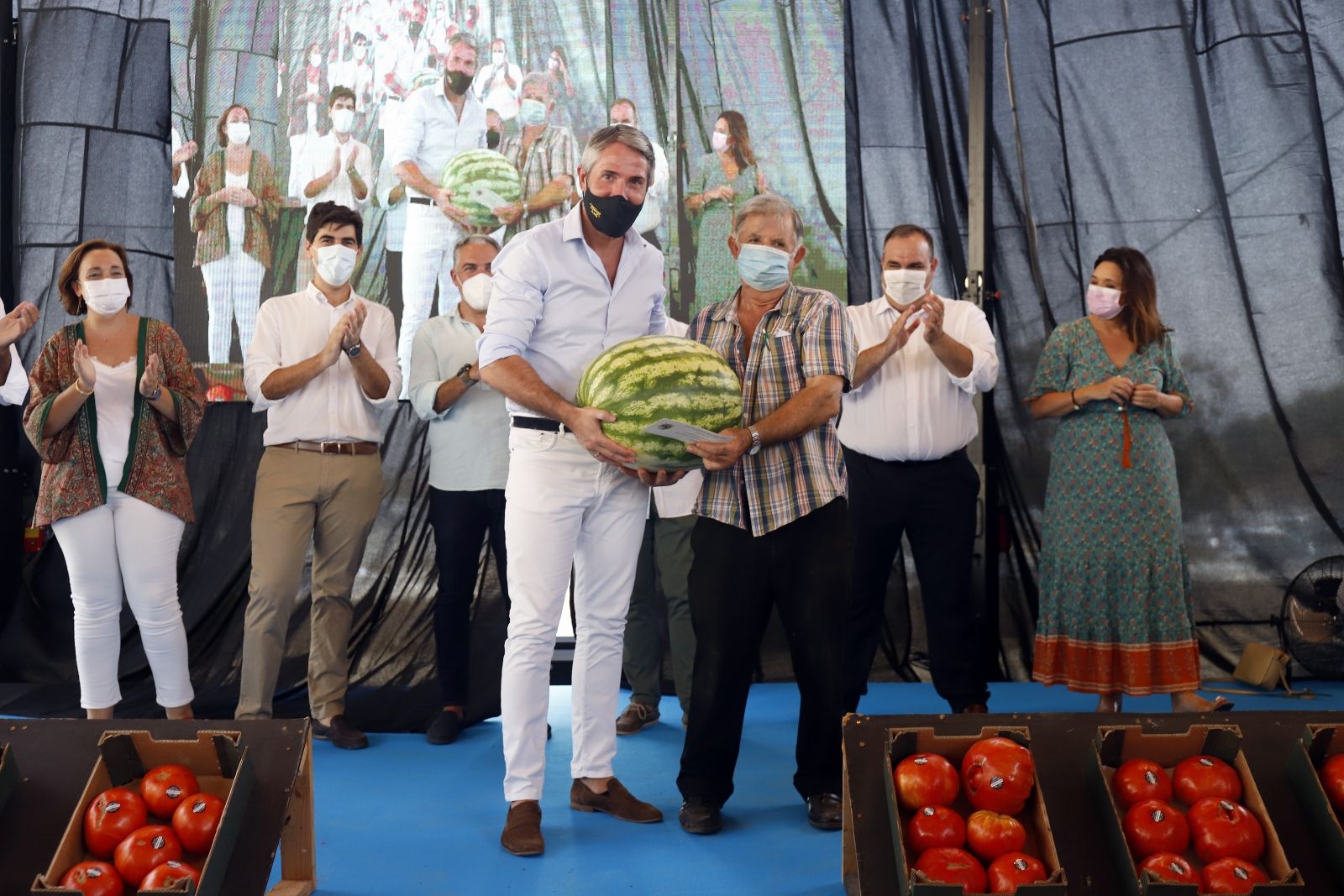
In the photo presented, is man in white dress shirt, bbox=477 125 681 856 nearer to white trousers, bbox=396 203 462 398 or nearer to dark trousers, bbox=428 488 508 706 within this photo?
dark trousers, bbox=428 488 508 706

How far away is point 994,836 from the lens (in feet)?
7.01

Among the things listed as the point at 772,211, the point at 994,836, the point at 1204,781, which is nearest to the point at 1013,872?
the point at 994,836

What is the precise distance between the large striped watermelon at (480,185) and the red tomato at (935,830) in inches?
132

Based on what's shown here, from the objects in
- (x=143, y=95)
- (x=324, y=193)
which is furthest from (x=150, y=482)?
(x=143, y=95)

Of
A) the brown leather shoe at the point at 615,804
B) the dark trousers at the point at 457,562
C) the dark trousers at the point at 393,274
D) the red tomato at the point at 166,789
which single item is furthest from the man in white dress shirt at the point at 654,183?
the red tomato at the point at 166,789

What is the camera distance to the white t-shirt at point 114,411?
3.67m

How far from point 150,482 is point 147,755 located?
1534 millimetres

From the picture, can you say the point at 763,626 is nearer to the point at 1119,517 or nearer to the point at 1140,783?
the point at 1140,783

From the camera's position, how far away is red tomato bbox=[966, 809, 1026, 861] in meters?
2.14

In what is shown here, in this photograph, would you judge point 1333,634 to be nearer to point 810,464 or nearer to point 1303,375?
point 1303,375

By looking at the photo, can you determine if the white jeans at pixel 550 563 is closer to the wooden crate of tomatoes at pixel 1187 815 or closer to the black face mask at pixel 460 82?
the wooden crate of tomatoes at pixel 1187 815

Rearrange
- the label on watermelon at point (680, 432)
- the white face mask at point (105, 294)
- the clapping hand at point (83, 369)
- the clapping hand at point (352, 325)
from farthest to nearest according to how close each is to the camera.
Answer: the clapping hand at point (352, 325)
the white face mask at point (105, 294)
the clapping hand at point (83, 369)
the label on watermelon at point (680, 432)

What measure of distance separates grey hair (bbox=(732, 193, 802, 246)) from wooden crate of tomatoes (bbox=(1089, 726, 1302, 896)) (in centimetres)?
154

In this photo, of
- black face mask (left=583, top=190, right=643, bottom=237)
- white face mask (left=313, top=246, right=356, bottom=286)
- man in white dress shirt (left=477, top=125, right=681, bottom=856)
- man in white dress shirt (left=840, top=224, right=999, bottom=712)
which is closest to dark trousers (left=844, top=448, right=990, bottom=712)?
man in white dress shirt (left=840, top=224, right=999, bottom=712)
